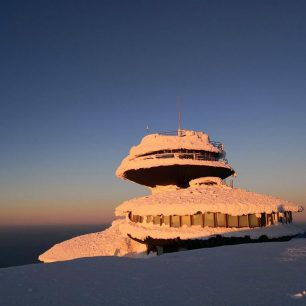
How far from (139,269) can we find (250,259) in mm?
4315

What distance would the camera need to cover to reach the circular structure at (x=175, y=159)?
35525mm

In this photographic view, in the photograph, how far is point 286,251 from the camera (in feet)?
46.2

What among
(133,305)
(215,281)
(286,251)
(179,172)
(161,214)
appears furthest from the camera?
(179,172)

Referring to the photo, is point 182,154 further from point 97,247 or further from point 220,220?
point 97,247

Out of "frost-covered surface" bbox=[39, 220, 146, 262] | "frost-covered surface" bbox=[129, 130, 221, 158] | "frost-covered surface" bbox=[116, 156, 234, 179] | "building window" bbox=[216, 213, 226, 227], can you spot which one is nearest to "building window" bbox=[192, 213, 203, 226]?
"building window" bbox=[216, 213, 226, 227]

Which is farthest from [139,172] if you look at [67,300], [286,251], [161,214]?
[67,300]

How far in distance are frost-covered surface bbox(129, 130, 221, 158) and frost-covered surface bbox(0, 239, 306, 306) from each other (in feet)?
77.5

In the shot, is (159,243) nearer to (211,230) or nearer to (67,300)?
(211,230)

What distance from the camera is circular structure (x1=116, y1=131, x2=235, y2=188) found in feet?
117

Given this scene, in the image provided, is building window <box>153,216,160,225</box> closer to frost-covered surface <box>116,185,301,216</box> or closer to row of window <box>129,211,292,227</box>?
row of window <box>129,211,292,227</box>

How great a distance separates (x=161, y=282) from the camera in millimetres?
9156

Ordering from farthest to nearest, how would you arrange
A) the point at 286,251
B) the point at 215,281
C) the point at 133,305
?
the point at 286,251, the point at 215,281, the point at 133,305

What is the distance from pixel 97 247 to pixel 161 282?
30971mm

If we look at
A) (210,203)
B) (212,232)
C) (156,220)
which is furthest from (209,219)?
(156,220)
